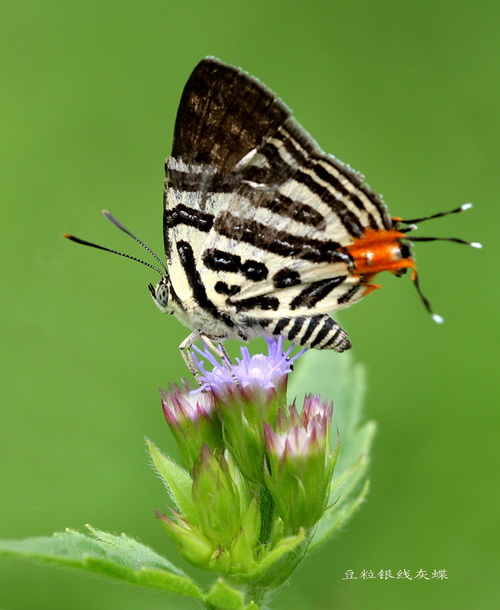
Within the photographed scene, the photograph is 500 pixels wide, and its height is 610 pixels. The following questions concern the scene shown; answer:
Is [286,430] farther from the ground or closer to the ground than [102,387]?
closer to the ground

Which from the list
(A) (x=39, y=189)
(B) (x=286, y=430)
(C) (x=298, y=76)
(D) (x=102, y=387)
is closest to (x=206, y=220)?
(B) (x=286, y=430)

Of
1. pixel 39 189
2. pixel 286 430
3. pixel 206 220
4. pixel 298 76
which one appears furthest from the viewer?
pixel 298 76

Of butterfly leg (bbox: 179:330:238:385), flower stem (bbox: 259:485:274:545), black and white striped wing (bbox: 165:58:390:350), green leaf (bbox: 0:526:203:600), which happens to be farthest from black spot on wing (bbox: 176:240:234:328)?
green leaf (bbox: 0:526:203:600)

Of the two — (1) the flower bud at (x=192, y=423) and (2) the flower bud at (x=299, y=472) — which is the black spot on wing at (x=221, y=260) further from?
(2) the flower bud at (x=299, y=472)

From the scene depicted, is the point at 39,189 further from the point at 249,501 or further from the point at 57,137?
the point at 249,501

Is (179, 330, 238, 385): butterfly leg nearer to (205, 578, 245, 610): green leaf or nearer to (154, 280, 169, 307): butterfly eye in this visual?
(154, 280, 169, 307): butterfly eye

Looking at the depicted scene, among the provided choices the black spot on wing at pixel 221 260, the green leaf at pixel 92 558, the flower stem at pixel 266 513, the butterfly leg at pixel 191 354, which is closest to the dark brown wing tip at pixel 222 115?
the black spot on wing at pixel 221 260

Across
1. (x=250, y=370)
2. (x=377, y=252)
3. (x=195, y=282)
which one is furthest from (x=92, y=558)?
(x=377, y=252)
